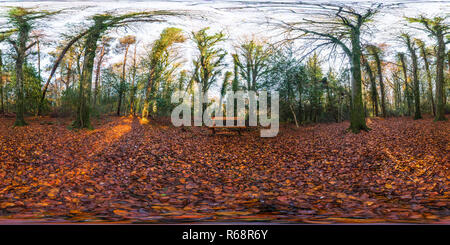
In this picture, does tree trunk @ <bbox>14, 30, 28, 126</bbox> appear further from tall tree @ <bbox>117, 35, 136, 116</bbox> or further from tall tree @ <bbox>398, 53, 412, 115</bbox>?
tall tree @ <bbox>398, 53, 412, 115</bbox>

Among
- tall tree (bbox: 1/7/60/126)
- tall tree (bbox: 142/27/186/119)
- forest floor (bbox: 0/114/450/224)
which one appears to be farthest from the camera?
tall tree (bbox: 142/27/186/119)

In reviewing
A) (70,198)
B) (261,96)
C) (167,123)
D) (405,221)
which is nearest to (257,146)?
(261,96)

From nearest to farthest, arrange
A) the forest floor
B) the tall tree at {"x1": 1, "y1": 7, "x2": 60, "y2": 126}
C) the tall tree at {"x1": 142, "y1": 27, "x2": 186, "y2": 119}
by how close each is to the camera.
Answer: the forest floor < the tall tree at {"x1": 1, "y1": 7, "x2": 60, "y2": 126} < the tall tree at {"x1": 142, "y1": 27, "x2": 186, "y2": 119}

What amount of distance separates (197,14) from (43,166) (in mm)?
1855

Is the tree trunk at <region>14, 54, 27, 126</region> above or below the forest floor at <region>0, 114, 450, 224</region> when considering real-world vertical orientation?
above

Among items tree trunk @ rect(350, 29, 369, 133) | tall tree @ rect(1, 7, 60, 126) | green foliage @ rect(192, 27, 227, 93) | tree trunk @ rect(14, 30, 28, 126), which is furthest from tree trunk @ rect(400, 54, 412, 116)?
tree trunk @ rect(14, 30, 28, 126)

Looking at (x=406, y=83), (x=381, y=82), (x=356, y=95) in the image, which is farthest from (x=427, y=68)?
(x=356, y=95)

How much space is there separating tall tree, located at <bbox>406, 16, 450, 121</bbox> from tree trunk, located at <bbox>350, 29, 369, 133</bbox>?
0.59m

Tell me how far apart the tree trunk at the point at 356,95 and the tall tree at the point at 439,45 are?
59 centimetres

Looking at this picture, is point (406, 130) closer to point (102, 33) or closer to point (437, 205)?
point (437, 205)

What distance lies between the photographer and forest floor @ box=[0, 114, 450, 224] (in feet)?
3.53

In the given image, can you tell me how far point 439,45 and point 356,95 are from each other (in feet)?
3.18

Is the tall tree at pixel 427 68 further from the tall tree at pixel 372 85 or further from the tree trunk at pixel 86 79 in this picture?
the tree trunk at pixel 86 79

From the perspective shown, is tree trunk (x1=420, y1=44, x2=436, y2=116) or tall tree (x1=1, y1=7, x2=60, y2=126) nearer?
tall tree (x1=1, y1=7, x2=60, y2=126)
